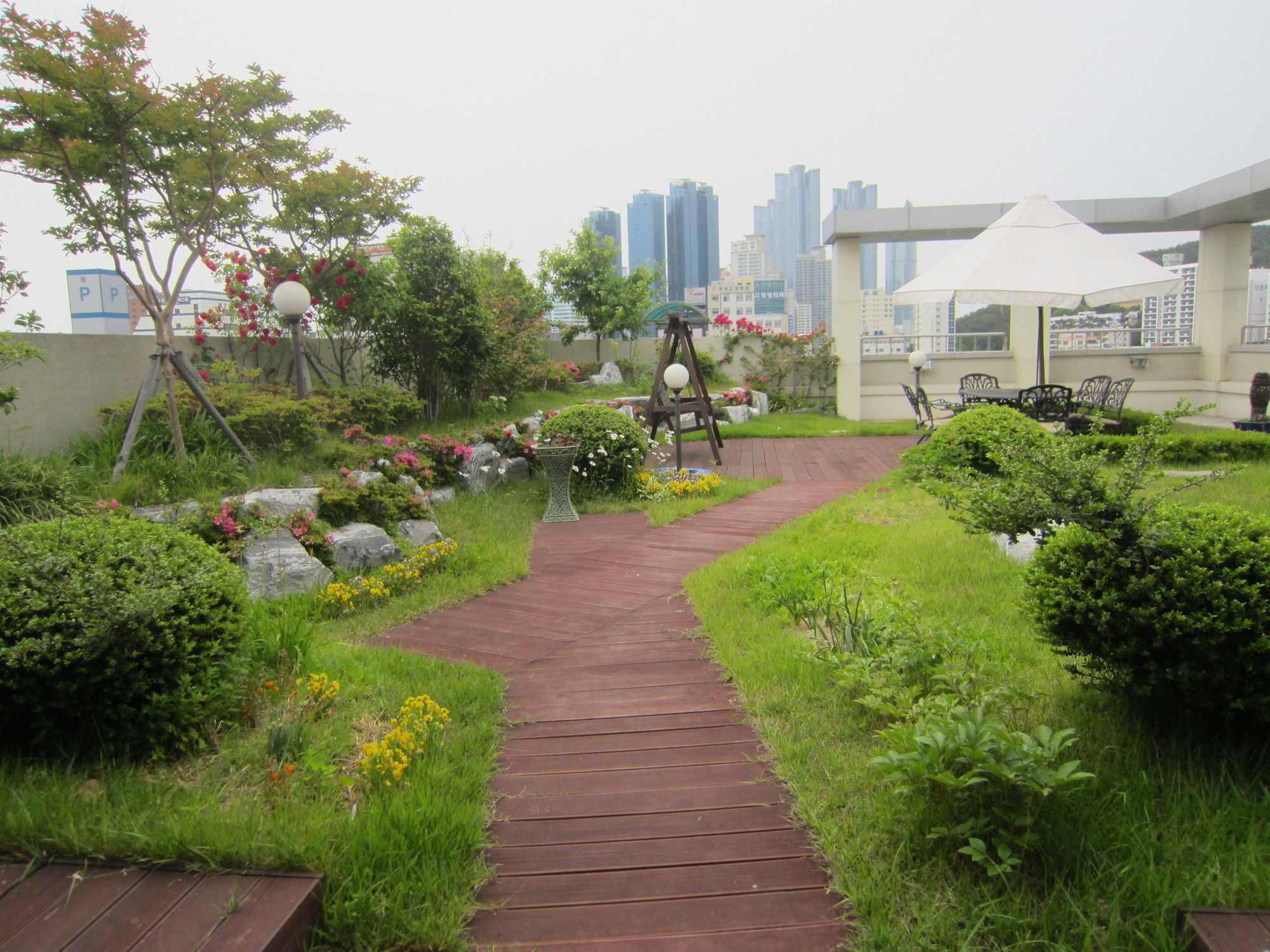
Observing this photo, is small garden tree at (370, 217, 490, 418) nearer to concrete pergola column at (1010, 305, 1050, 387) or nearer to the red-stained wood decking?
the red-stained wood decking

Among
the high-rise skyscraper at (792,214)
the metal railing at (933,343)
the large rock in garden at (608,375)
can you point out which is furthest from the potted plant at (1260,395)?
the high-rise skyscraper at (792,214)

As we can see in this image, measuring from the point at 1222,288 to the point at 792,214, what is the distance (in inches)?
3568

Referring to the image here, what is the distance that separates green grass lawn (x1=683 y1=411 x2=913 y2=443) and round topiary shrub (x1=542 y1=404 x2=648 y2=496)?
3.31 metres

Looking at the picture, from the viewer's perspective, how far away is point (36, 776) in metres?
2.33

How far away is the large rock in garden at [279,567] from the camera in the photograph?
14.9 feet

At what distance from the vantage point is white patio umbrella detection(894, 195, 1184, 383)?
27.8ft

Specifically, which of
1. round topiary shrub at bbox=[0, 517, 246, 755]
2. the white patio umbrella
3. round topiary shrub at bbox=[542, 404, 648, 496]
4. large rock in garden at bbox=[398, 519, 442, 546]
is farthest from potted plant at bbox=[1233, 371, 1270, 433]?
round topiary shrub at bbox=[0, 517, 246, 755]

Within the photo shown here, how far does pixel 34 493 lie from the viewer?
4.73 meters

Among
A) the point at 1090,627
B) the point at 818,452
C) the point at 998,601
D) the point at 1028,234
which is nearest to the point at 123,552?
the point at 1090,627

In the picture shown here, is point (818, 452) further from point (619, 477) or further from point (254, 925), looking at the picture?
point (254, 925)

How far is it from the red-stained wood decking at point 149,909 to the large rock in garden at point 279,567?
8.13 feet

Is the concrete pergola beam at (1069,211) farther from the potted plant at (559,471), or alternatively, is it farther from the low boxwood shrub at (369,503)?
the low boxwood shrub at (369,503)

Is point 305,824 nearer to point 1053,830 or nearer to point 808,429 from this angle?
point 1053,830

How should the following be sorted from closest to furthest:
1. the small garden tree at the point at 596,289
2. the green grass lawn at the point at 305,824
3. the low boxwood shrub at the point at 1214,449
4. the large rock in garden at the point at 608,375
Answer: the green grass lawn at the point at 305,824
the low boxwood shrub at the point at 1214,449
the large rock in garden at the point at 608,375
the small garden tree at the point at 596,289
